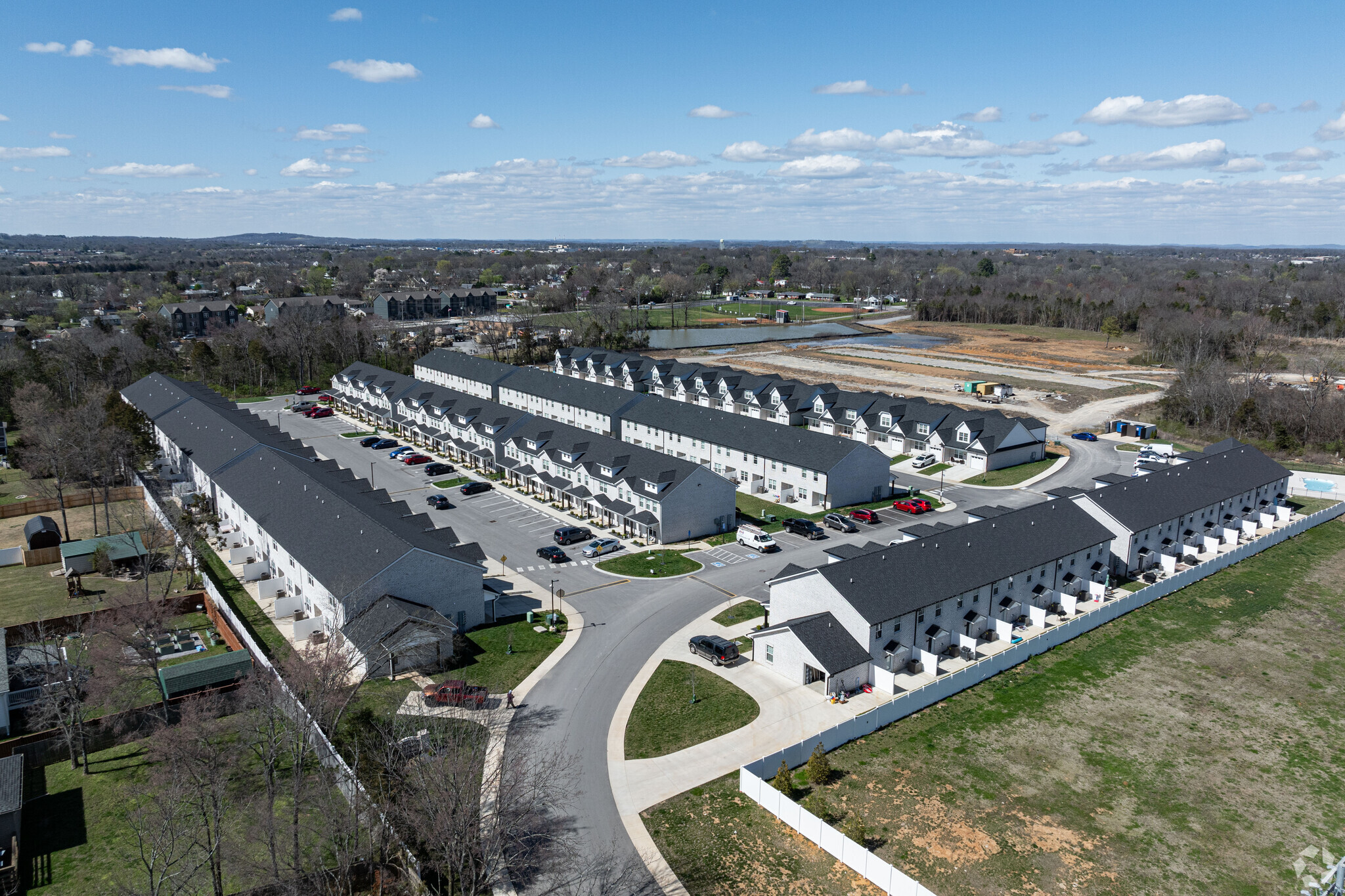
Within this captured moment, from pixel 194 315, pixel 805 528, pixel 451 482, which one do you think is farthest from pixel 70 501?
pixel 194 315

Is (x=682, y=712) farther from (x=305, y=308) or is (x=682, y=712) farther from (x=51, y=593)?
(x=305, y=308)

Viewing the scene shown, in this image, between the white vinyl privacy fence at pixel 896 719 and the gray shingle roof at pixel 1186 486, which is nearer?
the white vinyl privacy fence at pixel 896 719

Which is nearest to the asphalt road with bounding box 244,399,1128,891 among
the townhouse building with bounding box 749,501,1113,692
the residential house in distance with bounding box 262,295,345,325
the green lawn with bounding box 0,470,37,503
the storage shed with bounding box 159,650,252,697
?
the townhouse building with bounding box 749,501,1113,692

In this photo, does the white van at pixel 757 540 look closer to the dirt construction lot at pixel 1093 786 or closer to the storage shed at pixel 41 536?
the dirt construction lot at pixel 1093 786

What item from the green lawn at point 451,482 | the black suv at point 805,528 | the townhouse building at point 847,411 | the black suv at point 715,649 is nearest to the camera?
the black suv at point 715,649

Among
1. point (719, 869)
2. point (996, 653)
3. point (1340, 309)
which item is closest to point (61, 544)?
point (719, 869)

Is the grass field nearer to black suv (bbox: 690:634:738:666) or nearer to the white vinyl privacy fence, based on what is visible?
black suv (bbox: 690:634:738:666)

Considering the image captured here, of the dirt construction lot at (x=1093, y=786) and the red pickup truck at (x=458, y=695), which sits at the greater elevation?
the red pickup truck at (x=458, y=695)

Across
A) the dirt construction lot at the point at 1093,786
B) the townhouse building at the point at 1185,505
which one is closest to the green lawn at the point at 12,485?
the dirt construction lot at the point at 1093,786
